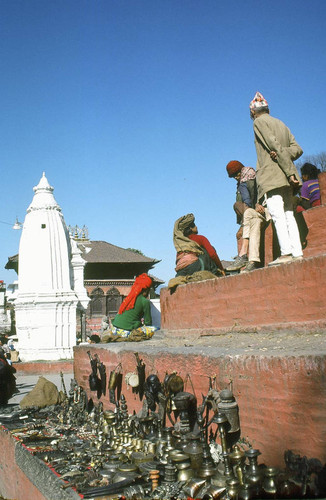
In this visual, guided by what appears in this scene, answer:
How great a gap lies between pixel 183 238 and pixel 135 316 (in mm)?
1758

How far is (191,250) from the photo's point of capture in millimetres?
5961

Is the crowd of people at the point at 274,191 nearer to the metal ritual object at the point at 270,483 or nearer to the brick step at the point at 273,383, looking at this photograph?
the brick step at the point at 273,383

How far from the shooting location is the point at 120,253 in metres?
38.0

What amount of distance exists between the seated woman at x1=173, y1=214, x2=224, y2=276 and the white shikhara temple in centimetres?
843

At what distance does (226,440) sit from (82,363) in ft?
12.3

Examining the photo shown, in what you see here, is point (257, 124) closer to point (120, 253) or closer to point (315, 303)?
point (315, 303)

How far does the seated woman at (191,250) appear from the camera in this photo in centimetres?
586

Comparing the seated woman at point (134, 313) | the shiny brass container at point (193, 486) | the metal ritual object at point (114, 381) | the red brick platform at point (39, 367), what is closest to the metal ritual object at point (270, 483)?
the shiny brass container at point (193, 486)

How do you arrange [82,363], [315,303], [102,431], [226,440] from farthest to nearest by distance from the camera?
1. [82,363]
2. [102,431]
3. [315,303]
4. [226,440]

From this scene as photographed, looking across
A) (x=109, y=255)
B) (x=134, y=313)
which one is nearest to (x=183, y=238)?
(x=134, y=313)

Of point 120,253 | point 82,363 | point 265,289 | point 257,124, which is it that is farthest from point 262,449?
point 120,253

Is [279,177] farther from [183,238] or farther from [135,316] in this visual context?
[135,316]

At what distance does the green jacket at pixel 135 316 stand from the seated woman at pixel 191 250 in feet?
4.51

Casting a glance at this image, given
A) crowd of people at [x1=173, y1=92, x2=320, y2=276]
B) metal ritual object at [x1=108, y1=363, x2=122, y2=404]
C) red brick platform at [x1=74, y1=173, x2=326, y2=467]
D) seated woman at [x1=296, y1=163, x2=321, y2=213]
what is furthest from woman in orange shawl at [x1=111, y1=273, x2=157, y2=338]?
seated woman at [x1=296, y1=163, x2=321, y2=213]
